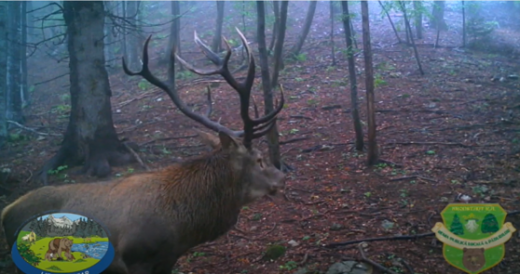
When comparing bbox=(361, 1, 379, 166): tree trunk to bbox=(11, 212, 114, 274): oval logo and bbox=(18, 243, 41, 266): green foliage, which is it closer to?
bbox=(11, 212, 114, 274): oval logo

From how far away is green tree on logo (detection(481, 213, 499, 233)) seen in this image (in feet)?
14.0

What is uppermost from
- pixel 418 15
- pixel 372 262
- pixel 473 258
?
pixel 418 15

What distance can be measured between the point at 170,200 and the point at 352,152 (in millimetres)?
5060

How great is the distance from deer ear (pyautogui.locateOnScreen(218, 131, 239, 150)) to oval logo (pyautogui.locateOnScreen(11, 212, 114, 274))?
61.9 inches

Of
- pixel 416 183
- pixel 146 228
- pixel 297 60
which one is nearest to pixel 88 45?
pixel 146 228

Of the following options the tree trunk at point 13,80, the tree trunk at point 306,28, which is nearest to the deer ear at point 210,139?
the tree trunk at point 13,80

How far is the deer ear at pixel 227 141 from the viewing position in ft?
16.1

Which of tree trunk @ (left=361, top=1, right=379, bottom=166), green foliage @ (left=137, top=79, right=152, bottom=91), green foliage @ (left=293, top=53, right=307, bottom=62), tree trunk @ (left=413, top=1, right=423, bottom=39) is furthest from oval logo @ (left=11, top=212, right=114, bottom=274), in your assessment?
tree trunk @ (left=413, top=1, right=423, bottom=39)

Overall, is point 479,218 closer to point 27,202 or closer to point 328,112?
point 27,202

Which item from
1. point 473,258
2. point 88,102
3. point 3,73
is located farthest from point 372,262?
point 3,73

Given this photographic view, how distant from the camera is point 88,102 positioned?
352 inches

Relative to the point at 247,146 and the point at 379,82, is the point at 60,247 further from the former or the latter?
the point at 379,82

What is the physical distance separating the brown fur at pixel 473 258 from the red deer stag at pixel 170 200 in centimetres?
198

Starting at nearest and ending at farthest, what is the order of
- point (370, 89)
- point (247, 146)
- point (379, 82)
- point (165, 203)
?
point (165, 203) < point (247, 146) < point (370, 89) < point (379, 82)
